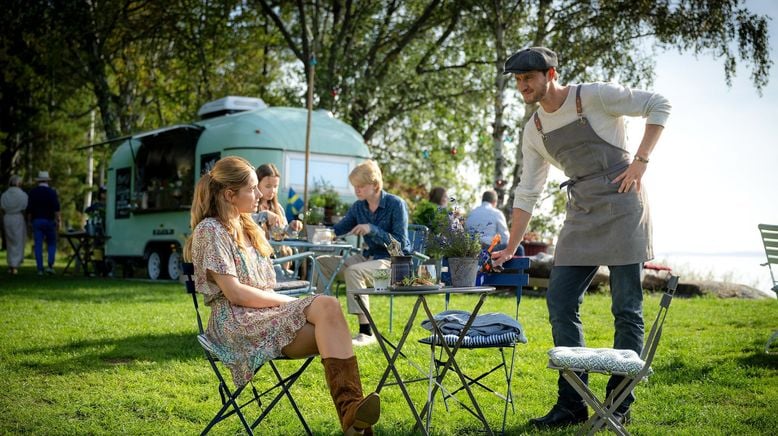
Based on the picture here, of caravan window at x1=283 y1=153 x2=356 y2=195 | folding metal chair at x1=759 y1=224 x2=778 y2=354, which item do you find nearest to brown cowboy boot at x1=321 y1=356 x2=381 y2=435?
folding metal chair at x1=759 y1=224 x2=778 y2=354

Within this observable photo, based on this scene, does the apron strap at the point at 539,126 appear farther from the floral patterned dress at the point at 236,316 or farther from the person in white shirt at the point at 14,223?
the person in white shirt at the point at 14,223

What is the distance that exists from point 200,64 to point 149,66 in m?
2.94

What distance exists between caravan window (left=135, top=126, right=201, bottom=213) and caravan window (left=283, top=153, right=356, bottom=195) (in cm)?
184

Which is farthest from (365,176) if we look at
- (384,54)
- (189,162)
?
(384,54)

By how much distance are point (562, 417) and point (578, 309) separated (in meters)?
0.52

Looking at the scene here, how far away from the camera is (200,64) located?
18875 millimetres

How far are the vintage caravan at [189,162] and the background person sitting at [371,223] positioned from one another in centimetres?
518

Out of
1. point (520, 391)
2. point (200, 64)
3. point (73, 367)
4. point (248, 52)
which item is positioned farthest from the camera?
point (248, 52)

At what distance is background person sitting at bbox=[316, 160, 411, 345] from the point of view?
5945 mm

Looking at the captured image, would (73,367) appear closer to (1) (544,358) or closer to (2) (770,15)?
(1) (544,358)

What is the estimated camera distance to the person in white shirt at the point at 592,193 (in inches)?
142

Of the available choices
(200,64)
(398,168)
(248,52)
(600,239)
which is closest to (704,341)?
(600,239)

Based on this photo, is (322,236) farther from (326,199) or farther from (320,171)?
(320,171)

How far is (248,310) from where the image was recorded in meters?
3.43
